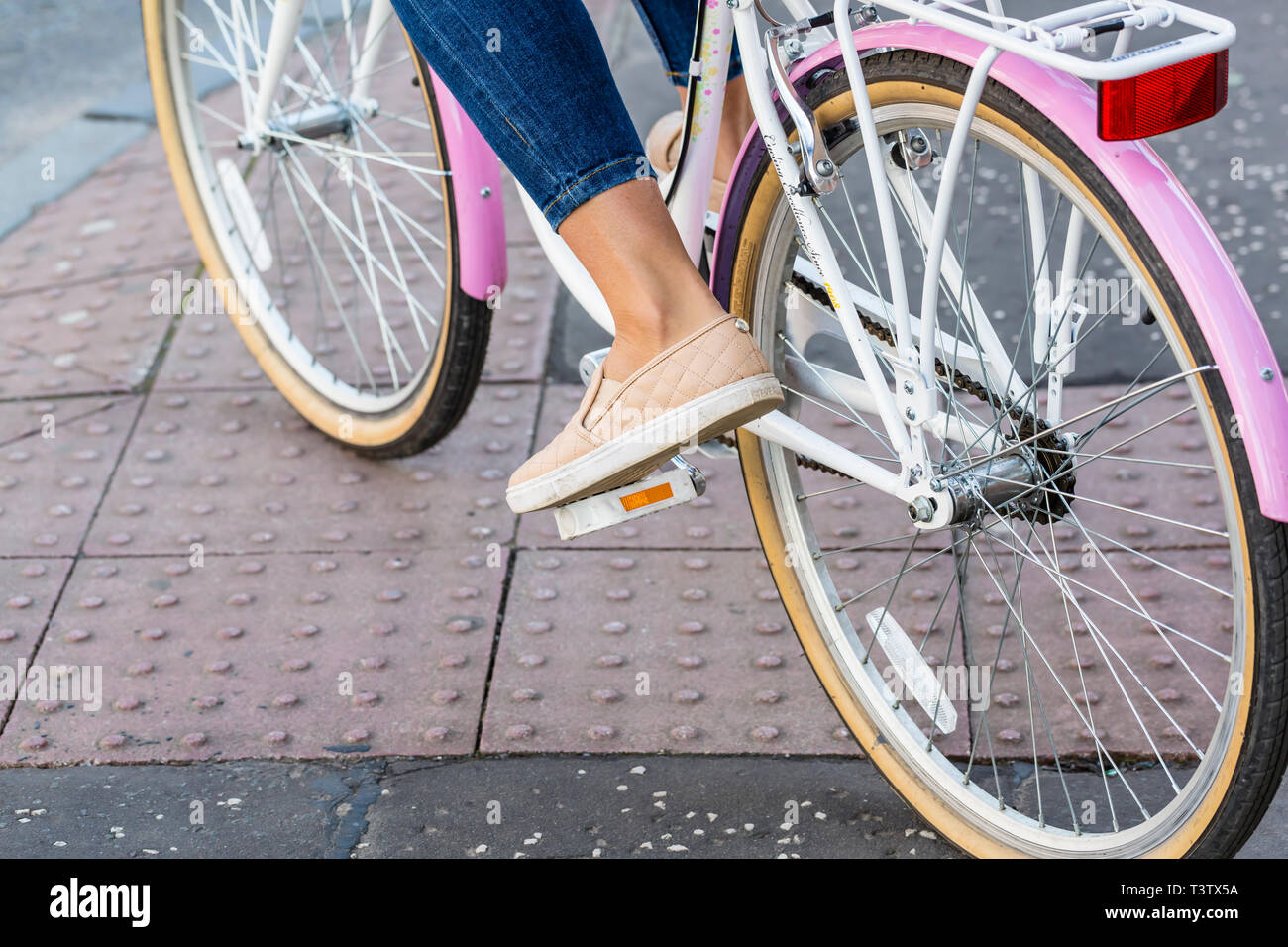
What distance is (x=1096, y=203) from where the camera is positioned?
139 cm

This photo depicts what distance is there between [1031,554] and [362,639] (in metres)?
1.15

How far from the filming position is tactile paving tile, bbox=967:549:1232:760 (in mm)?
2070

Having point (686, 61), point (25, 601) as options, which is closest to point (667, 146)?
point (686, 61)

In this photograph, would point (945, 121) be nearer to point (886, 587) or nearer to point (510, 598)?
point (886, 587)

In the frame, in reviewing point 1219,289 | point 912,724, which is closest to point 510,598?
point 912,724

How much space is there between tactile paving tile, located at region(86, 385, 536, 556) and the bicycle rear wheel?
86 mm

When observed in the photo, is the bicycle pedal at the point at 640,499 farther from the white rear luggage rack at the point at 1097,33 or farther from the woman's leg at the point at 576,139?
the white rear luggage rack at the point at 1097,33

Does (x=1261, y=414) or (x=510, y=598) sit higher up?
(x=1261, y=414)

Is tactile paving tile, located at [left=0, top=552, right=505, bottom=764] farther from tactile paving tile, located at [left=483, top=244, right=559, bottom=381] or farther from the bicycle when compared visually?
tactile paving tile, located at [left=483, top=244, right=559, bottom=381]

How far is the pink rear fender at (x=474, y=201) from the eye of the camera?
92.0 inches

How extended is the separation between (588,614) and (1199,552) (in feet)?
3.47

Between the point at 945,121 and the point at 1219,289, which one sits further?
the point at 945,121

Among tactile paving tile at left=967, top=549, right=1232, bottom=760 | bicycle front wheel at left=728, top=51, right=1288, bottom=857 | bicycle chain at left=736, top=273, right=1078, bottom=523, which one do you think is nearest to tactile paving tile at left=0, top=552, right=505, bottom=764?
bicycle front wheel at left=728, top=51, right=1288, bottom=857

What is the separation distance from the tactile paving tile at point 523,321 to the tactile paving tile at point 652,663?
670 mm
